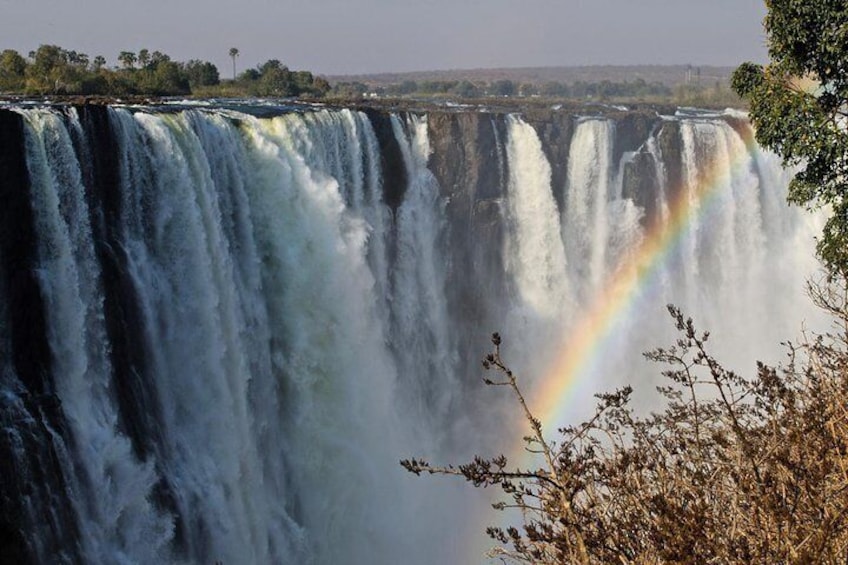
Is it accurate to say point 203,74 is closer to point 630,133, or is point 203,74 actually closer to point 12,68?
point 12,68

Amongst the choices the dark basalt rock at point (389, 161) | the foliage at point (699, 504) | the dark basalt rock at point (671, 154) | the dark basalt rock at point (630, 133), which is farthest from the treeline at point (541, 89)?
the foliage at point (699, 504)

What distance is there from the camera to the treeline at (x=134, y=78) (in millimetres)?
25391

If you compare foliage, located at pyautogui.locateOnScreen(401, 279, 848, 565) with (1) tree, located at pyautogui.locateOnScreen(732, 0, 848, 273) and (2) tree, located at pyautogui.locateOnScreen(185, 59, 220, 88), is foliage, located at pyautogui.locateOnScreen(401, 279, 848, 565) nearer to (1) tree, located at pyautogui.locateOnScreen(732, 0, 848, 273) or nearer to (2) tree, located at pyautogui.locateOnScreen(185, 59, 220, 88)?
(1) tree, located at pyautogui.locateOnScreen(732, 0, 848, 273)

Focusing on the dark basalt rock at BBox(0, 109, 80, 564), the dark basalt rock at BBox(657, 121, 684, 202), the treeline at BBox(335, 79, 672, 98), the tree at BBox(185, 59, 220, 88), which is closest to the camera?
the dark basalt rock at BBox(0, 109, 80, 564)

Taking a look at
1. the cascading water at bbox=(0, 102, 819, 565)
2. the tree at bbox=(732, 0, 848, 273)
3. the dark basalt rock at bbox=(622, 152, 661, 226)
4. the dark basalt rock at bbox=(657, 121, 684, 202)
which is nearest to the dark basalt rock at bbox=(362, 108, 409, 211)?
the cascading water at bbox=(0, 102, 819, 565)

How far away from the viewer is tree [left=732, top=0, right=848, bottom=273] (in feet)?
30.4

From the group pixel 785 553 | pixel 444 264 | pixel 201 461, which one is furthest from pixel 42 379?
pixel 444 264

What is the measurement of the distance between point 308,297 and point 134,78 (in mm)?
16500

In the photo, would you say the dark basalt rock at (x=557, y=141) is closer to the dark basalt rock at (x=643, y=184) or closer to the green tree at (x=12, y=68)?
the dark basalt rock at (x=643, y=184)

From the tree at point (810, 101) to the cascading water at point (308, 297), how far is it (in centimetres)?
746

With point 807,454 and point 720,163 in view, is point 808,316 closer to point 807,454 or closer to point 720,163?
point 720,163

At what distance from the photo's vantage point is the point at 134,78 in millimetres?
29609

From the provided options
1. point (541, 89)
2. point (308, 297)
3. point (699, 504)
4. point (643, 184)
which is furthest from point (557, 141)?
point (541, 89)

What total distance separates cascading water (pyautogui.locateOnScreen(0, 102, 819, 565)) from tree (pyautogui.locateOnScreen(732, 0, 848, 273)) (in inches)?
294
